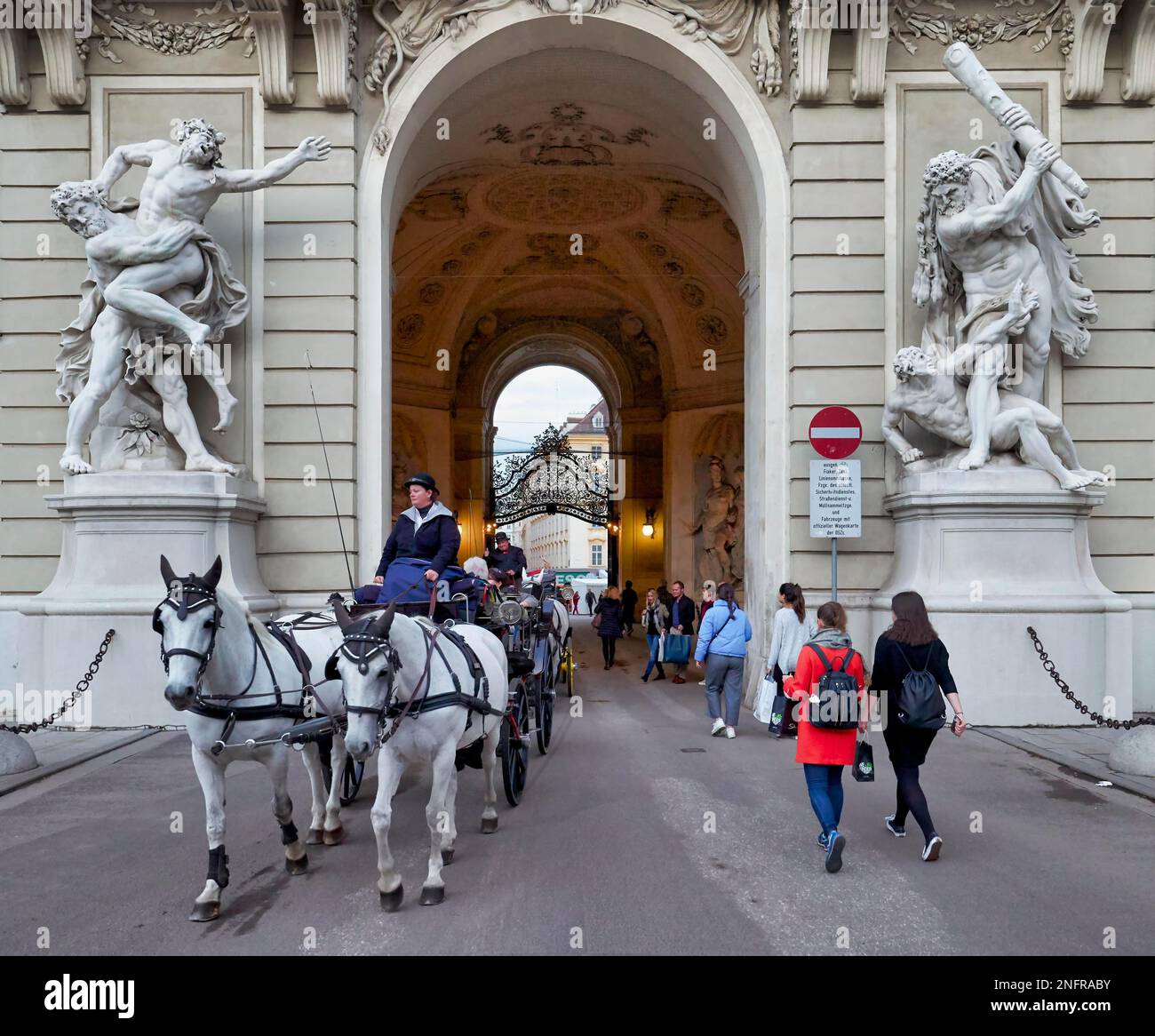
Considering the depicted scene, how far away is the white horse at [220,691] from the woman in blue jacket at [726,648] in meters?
5.54

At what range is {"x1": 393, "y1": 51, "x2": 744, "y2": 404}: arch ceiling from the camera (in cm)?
1451

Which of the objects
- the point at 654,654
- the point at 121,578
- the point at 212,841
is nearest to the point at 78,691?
the point at 121,578

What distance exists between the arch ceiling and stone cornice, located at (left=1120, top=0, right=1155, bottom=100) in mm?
5428

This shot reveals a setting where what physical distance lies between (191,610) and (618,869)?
9.93ft

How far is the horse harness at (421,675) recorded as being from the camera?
4809 mm

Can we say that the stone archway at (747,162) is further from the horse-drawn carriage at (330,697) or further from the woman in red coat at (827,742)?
the woman in red coat at (827,742)

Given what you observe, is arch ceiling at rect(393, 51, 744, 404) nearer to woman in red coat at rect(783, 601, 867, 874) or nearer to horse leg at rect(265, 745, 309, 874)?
woman in red coat at rect(783, 601, 867, 874)

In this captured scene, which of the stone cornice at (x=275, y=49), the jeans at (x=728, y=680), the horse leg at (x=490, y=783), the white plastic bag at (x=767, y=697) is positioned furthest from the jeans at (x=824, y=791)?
the stone cornice at (x=275, y=49)

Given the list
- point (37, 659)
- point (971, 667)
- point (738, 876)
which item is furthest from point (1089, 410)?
point (37, 659)

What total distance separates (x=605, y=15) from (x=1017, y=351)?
6870 millimetres

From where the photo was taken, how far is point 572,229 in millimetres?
23234

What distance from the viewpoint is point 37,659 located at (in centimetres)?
1094

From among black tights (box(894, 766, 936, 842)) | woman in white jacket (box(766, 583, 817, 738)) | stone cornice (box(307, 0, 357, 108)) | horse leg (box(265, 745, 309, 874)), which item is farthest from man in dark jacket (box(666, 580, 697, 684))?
horse leg (box(265, 745, 309, 874))
